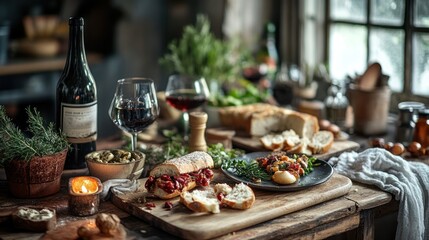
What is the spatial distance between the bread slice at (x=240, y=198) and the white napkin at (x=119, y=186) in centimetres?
27

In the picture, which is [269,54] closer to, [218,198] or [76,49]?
[76,49]

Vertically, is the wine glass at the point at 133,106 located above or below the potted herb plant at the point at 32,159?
above

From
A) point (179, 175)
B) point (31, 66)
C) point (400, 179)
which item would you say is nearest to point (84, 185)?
point (179, 175)

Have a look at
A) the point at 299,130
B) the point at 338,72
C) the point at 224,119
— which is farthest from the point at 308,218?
the point at 338,72

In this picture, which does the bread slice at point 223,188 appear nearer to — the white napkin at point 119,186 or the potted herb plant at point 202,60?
the white napkin at point 119,186

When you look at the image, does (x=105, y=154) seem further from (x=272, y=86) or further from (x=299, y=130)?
(x=272, y=86)

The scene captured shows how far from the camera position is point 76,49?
83.5 inches

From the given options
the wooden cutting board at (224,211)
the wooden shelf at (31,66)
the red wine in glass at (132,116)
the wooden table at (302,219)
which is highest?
the wooden shelf at (31,66)

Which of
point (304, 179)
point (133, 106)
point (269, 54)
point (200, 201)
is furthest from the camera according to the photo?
point (269, 54)

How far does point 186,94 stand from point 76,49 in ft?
1.54

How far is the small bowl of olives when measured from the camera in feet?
6.49

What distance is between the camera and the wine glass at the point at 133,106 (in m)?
2.07

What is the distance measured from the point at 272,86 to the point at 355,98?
1.92 ft

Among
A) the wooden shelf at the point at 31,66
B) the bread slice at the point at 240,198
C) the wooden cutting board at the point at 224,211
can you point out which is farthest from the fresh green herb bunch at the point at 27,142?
the wooden shelf at the point at 31,66
